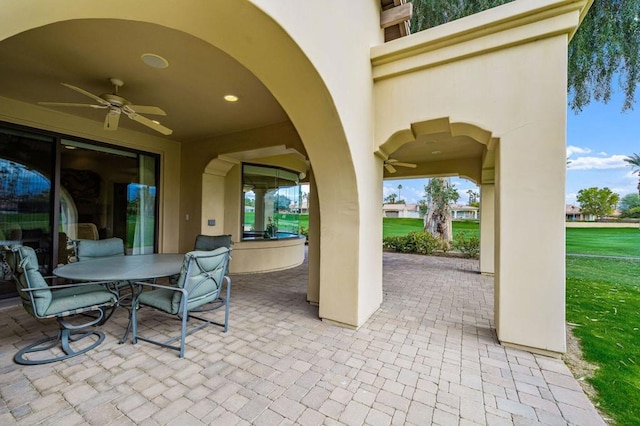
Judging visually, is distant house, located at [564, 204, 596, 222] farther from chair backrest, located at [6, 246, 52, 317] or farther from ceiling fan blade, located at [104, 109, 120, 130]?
chair backrest, located at [6, 246, 52, 317]

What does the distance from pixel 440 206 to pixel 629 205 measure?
22871 millimetres

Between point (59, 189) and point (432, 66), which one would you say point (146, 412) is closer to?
point (432, 66)

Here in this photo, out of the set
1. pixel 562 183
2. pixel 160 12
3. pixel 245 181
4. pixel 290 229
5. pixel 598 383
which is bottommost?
pixel 598 383

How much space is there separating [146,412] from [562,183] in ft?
12.9

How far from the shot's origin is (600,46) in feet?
18.8

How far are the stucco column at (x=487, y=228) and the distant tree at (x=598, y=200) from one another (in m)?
25.9

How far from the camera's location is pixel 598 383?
219 cm

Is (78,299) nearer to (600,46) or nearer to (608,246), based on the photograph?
(600,46)

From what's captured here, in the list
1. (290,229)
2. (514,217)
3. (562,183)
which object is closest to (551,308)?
(514,217)

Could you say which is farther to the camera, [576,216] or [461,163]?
[576,216]

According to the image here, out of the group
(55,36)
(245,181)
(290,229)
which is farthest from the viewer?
(290,229)

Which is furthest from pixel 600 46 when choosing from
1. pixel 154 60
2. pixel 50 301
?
pixel 50 301

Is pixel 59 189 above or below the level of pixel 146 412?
above

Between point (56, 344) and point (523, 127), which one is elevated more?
point (523, 127)
